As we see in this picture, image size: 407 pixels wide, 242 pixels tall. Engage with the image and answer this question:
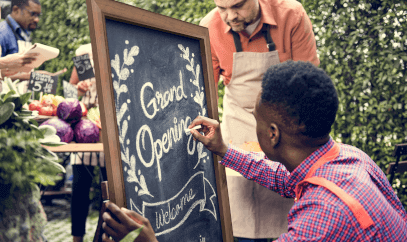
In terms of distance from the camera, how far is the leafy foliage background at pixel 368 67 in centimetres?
294

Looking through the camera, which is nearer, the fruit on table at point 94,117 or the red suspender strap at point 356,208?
the red suspender strap at point 356,208

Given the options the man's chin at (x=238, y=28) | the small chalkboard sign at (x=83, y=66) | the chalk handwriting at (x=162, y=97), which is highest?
the man's chin at (x=238, y=28)

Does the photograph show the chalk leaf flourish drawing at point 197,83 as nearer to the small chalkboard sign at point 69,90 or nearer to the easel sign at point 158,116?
the easel sign at point 158,116

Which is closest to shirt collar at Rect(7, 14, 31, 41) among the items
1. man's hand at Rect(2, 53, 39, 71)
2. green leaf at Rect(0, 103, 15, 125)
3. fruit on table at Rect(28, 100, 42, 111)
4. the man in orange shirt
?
man's hand at Rect(2, 53, 39, 71)

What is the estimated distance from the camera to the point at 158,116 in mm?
1161

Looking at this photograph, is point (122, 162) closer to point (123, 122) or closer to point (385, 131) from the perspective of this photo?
point (123, 122)

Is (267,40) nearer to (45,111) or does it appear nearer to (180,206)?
(180,206)

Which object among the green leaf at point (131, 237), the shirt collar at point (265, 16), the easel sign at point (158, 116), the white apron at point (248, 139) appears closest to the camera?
the green leaf at point (131, 237)

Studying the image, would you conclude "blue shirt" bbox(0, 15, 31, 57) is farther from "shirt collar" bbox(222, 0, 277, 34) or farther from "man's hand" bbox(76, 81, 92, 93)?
"shirt collar" bbox(222, 0, 277, 34)

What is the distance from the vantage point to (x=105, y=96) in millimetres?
942

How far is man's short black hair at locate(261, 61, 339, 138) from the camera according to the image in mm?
989

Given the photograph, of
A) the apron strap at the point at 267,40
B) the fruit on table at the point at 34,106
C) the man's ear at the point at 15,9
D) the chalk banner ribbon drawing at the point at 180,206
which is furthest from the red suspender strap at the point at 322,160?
the man's ear at the point at 15,9

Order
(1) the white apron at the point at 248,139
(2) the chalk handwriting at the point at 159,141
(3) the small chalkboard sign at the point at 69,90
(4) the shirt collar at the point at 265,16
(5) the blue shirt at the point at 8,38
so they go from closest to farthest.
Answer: (2) the chalk handwriting at the point at 159,141 < (1) the white apron at the point at 248,139 < (4) the shirt collar at the point at 265,16 < (3) the small chalkboard sign at the point at 69,90 < (5) the blue shirt at the point at 8,38

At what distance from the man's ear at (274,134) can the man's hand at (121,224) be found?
454 mm
